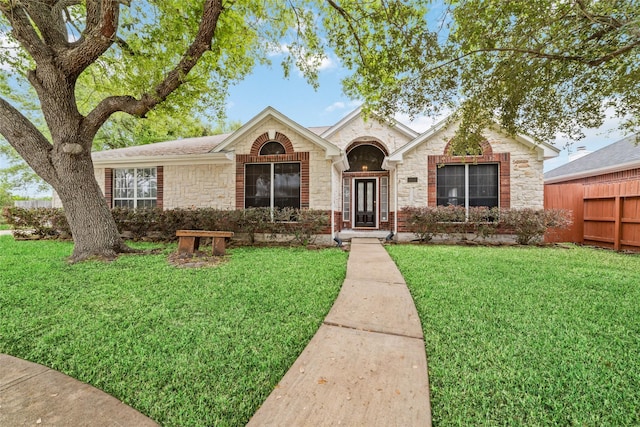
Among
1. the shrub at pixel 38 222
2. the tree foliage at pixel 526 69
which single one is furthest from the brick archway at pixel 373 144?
the shrub at pixel 38 222

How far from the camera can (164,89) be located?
247 inches

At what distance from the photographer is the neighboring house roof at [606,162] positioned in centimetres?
1099

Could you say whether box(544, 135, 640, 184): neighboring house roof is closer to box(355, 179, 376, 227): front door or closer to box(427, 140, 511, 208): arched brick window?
box(427, 140, 511, 208): arched brick window

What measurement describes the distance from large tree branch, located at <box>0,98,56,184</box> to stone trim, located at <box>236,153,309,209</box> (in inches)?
198

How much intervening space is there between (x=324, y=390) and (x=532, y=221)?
9897 mm

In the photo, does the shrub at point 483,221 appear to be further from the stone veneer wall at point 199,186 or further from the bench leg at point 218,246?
the stone veneer wall at point 199,186

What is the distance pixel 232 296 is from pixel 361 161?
11313mm

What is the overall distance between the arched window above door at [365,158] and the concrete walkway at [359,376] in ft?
35.8

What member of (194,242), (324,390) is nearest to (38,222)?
(194,242)

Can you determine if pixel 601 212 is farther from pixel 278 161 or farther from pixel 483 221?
pixel 278 161

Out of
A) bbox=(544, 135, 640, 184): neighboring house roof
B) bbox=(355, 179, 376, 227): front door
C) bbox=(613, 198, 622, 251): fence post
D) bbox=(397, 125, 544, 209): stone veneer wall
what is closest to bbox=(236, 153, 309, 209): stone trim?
bbox=(397, 125, 544, 209): stone veneer wall

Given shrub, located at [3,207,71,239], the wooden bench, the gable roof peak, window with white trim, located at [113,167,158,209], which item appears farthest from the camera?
the gable roof peak

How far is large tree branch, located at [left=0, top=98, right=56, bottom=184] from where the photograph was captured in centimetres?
584

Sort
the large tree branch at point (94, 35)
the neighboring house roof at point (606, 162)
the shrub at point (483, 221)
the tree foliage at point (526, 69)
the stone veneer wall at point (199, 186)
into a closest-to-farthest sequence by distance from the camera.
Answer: the tree foliage at point (526, 69) → the large tree branch at point (94, 35) → the shrub at point (483, 221) → the stone veneer wall at point (199, 186) → the neighboring house roof at point (606, 162)
